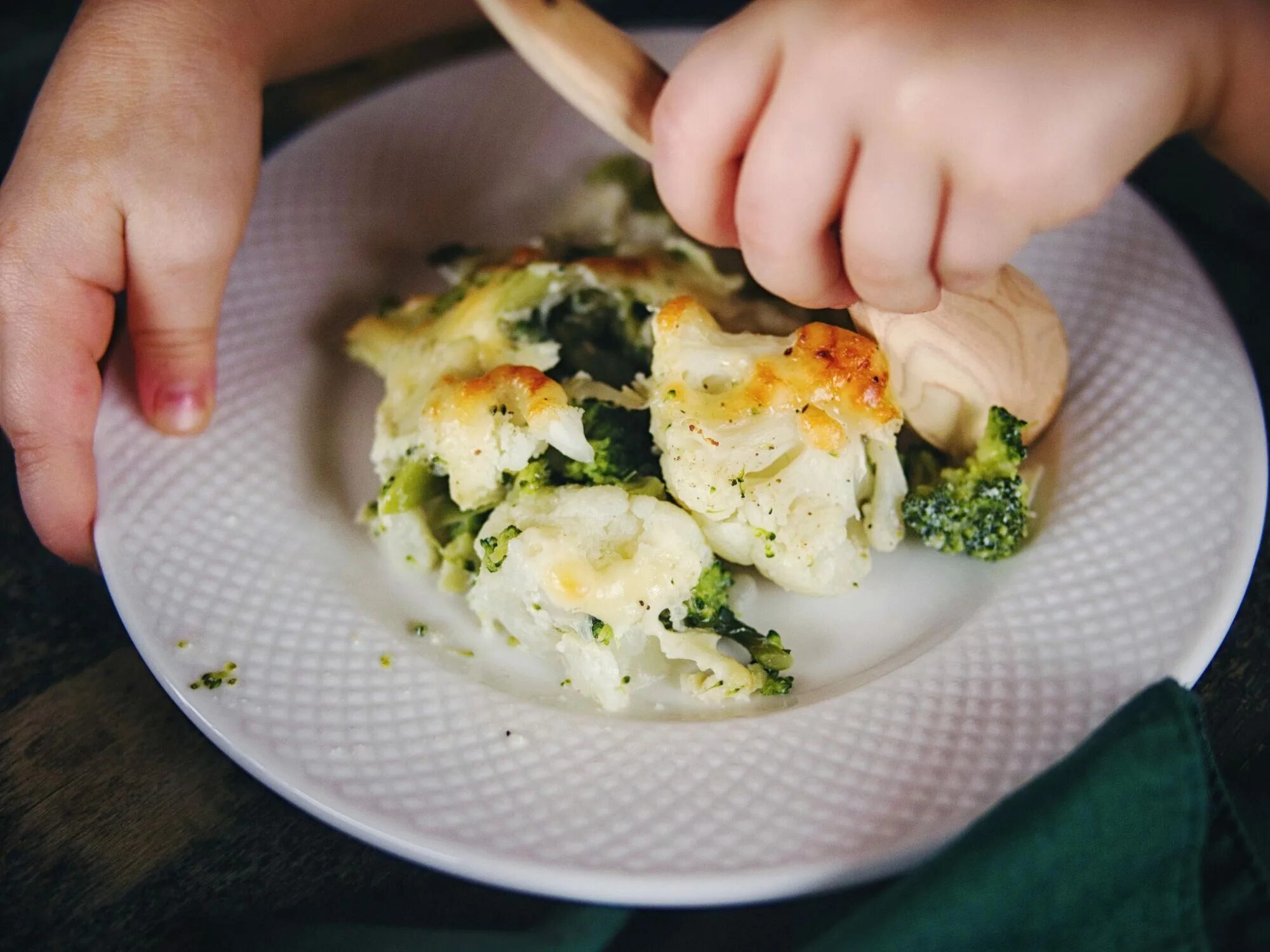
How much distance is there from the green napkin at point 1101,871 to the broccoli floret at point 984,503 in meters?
0.30

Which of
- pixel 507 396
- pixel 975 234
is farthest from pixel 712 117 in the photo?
pixel 507 396

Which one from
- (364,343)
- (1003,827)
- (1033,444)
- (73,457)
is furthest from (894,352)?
(73,457)

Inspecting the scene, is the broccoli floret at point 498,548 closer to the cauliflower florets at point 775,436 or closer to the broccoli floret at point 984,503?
the cauliflower florets at point 775,436

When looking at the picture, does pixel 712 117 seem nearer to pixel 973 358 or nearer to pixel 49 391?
pixel 973 358

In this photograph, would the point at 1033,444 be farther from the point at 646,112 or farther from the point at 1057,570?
the point at 646,112

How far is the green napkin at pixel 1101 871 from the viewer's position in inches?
31.1

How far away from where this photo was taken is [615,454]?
3.77 feet

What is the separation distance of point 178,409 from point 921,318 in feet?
2.68

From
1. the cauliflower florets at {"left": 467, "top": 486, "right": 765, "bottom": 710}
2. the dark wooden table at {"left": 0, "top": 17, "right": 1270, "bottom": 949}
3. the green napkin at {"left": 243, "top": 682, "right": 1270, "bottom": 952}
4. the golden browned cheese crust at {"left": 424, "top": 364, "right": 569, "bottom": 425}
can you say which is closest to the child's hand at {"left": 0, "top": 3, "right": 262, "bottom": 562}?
the dark wooden table at {"left": 0, "top": 17, "right": 1270, "bottom": 949}

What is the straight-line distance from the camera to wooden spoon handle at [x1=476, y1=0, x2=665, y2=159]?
3.82 ft

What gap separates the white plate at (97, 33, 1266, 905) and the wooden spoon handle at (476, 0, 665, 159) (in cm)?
48

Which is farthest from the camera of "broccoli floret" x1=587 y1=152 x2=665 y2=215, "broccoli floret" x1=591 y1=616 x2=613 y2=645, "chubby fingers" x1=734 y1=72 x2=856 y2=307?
"broccoli floret" x1=587 y1=152 x2=665 y2=215

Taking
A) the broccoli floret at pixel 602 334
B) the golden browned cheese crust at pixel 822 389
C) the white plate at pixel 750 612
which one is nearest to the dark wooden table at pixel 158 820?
the white plate at pixel 750 612

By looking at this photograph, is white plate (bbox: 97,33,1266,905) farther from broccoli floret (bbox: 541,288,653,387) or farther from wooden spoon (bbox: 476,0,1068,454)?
broccoli floret (bbox: 541,288,653,387)
